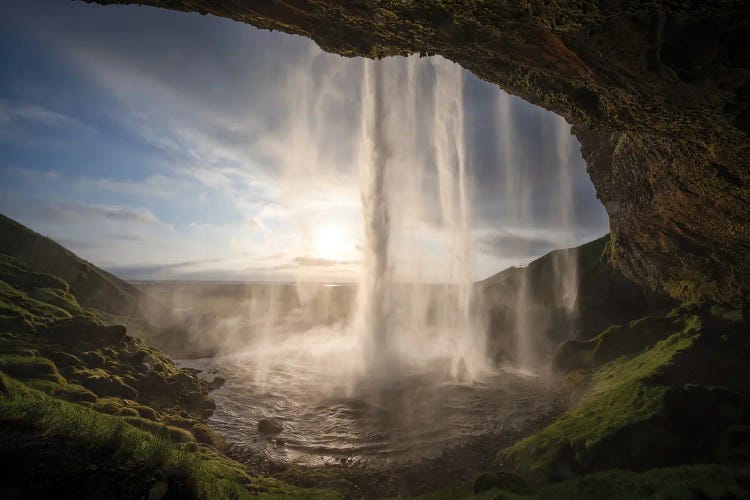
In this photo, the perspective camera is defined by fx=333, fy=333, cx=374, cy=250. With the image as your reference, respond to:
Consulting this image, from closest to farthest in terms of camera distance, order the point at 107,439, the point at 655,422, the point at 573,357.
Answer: the point at 107,439, the point at 655,422, the point at 573,357

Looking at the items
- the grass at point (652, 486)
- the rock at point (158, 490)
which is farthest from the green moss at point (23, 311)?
the grass at point (652, 486)

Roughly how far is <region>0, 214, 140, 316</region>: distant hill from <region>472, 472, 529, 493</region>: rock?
162ft

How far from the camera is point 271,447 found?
2033 centimetres

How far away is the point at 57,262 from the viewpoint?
43.8 meters

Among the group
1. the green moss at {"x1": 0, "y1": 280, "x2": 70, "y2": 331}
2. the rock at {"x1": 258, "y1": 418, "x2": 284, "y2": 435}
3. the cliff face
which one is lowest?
the rock at {"x1": 258, "y1": 418, "x2": 284, "y2": 435}

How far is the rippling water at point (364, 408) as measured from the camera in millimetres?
20219

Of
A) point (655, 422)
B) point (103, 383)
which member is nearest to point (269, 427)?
point (103, 383)

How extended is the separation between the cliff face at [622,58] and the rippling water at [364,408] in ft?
55.4

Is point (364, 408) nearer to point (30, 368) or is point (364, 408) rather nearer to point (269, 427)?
point (269, 427)

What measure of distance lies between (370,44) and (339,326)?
63071 mm

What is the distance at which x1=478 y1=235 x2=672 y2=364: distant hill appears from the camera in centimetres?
3469

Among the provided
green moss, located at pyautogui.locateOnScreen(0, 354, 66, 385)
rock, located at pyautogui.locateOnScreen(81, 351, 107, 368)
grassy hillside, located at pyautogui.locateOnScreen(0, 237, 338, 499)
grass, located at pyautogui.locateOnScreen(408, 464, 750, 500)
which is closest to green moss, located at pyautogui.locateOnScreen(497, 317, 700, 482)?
grass, located at pyautogui.locateOnScreen(408, 464, 750, 500)

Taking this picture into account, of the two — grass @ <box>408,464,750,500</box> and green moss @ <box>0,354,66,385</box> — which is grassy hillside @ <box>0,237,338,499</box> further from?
grass @ <box>408,464,750,500</box>

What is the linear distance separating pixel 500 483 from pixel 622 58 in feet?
47.2
